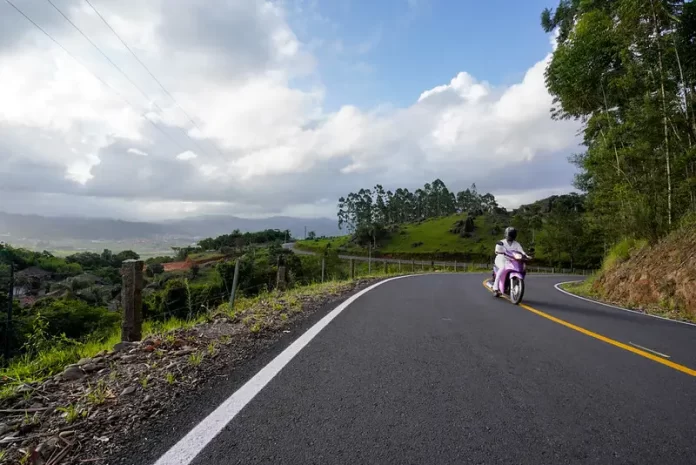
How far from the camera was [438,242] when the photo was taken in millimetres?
86500

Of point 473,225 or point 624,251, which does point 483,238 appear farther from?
point 624,251

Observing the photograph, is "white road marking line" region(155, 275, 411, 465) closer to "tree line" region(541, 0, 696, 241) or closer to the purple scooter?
the purple scooter

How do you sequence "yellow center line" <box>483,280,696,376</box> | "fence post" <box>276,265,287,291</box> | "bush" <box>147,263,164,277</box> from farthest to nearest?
"bush" <box>147,263,164,277</box> < "fence post" <box>276,265,287,291</box> < "yellow center line" <box>483,280,696,376</box>

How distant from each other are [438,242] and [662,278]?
7796 cm

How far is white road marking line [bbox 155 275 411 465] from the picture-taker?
2134 mm

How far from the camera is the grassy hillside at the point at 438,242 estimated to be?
73.5m

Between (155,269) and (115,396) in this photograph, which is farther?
(155,269)

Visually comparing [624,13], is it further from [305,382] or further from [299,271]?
[299,271]

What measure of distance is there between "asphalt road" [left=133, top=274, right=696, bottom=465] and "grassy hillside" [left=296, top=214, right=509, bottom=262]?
64.4 metres

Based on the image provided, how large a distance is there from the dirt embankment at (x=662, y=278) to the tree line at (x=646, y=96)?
1.25 metres

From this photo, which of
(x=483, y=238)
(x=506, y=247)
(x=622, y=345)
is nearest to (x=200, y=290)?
(x=506, y=247)

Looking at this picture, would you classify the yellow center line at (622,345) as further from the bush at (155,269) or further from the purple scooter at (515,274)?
the bush at (155,269)

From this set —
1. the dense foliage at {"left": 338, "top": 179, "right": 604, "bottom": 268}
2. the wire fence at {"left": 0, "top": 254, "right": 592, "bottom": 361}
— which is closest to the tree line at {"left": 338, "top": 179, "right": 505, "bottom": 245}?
the dense foliage at {"left": 338, "top": 179, "right": 604, "bottom": 268}

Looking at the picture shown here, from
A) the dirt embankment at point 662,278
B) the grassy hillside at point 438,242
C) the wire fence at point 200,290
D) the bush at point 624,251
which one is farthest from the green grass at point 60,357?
the grassy hillside at point 438,242
